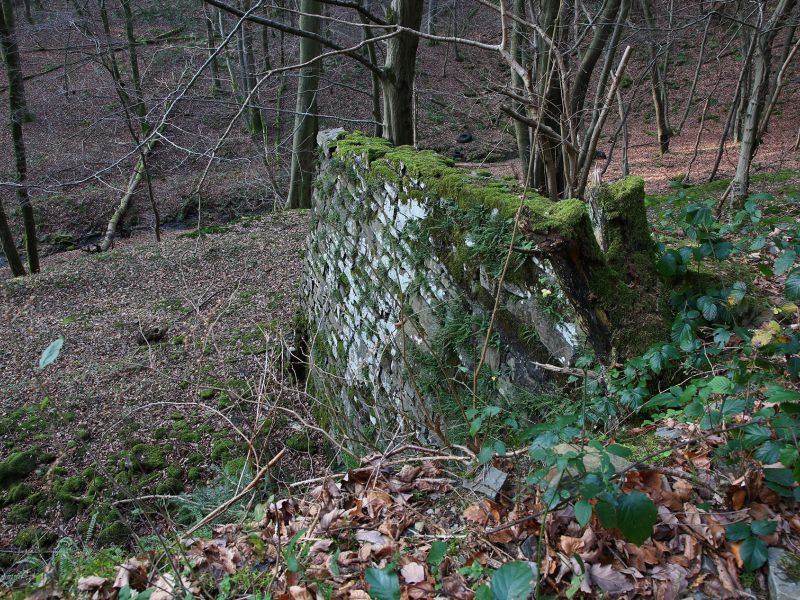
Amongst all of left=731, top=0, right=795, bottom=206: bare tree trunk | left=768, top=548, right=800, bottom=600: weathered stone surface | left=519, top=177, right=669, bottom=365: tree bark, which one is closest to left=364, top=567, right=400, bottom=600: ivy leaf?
left=768, top=548, right=800, bottom=600: weathered stone surface

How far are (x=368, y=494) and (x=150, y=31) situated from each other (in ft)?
90.2

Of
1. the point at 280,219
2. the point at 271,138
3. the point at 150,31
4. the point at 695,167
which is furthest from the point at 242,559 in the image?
the point at 150,31

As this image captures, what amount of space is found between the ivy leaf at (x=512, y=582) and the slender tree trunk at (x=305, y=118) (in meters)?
9.42

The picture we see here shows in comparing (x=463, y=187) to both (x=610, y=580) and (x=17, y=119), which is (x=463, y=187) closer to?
(x=610, y=580)

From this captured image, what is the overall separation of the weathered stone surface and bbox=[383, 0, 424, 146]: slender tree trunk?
6.07 m

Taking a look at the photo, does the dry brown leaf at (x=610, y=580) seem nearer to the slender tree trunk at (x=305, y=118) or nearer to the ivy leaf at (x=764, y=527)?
the ivy leaf at (x=764, y=527)

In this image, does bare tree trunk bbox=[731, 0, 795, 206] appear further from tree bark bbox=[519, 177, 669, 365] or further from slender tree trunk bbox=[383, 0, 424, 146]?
tree bark bbox=[519, 177, 669, 365]

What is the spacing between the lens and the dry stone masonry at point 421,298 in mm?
3396

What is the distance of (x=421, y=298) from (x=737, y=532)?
262cm

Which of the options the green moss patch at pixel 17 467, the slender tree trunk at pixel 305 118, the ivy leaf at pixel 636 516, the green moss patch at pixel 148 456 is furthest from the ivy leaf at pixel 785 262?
the slender tree trunk at pixel 305 118

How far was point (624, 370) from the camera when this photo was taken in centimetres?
303

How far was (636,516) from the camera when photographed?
5.86 feet

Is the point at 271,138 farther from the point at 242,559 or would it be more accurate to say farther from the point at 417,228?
the point at 242,559

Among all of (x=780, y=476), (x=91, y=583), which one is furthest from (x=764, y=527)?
(x=91, y=583)
